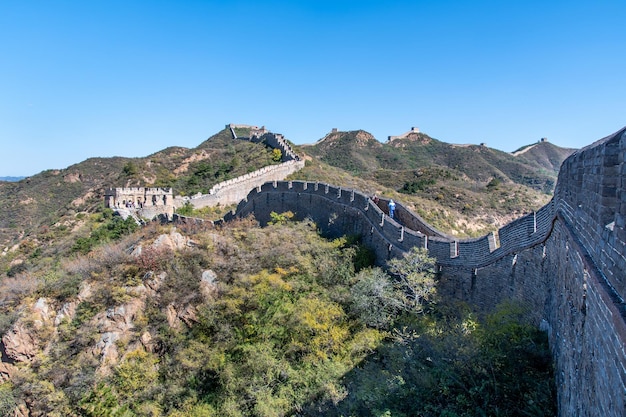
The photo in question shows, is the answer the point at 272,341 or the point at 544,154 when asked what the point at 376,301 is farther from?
the point at 544,154

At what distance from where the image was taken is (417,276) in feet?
33.0

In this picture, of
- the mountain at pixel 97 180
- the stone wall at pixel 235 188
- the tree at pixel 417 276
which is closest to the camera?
the tree at pixel 417 276

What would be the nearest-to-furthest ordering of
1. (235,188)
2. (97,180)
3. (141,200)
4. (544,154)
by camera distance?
(235,188) < (141,200) < (97,180) < (544,154)

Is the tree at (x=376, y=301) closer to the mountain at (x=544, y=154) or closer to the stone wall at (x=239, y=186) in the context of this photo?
the stone wall at (x=239, y=186)

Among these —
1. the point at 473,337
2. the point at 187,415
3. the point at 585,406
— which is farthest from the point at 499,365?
the point at 187,415

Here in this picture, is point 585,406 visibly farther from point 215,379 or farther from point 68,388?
point 68,388

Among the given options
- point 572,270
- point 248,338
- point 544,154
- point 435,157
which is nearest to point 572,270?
point 572,270

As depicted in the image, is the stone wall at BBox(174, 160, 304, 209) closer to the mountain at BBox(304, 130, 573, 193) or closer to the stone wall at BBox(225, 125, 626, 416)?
the stone wall at BBox(225, 125, 626, 416)

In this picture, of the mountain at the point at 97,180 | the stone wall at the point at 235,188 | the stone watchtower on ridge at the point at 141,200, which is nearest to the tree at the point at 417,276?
the stone wall at the point at 235,188

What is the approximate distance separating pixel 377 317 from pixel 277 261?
14.0 feet

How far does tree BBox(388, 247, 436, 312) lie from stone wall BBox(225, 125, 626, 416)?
1.05ft

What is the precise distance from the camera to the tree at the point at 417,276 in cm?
1009

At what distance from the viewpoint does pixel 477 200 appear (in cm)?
3012

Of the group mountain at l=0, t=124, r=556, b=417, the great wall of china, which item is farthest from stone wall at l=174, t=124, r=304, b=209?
the great wall of china
